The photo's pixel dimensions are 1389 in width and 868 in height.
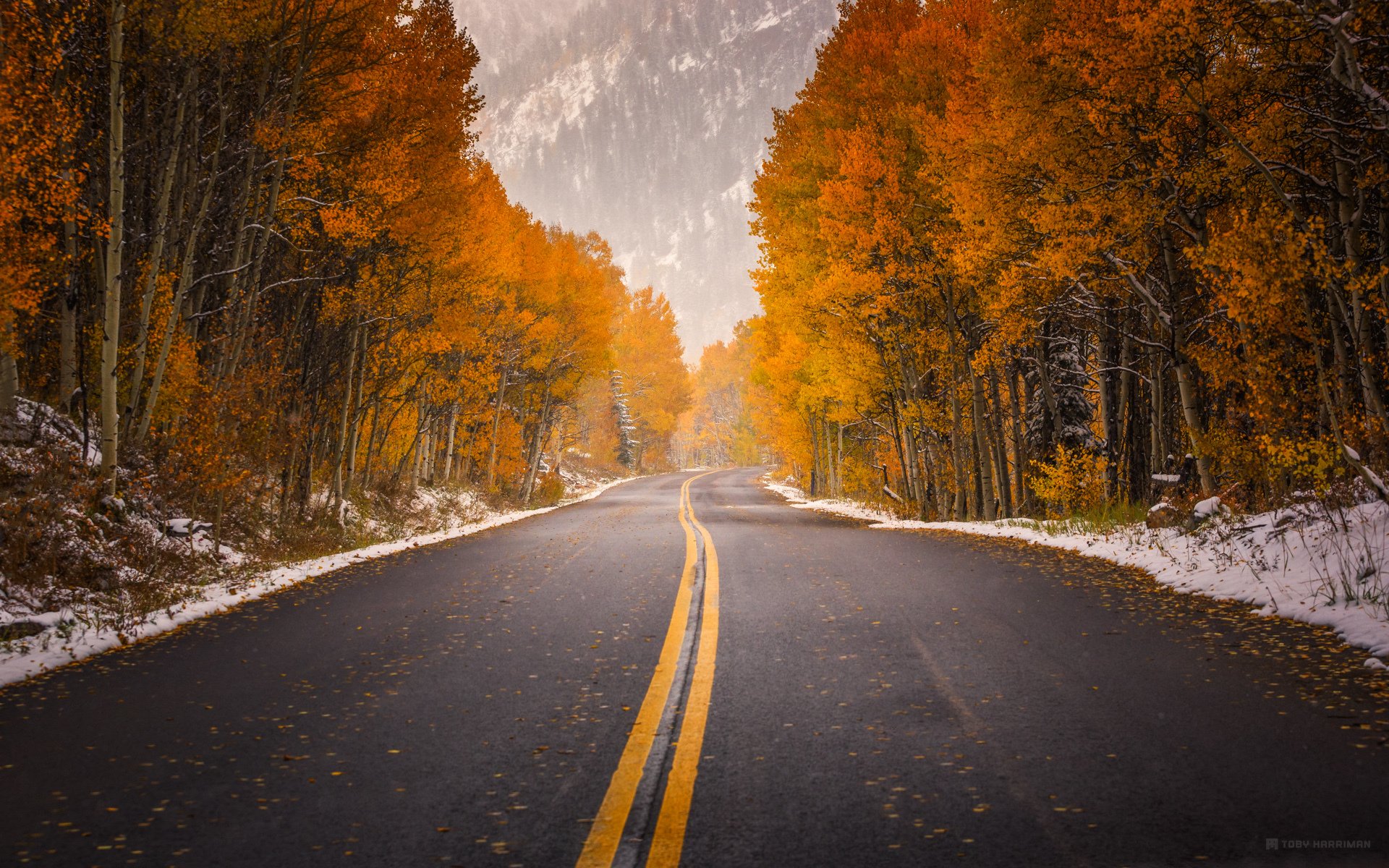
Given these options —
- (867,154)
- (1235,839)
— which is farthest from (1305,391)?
(867,154)

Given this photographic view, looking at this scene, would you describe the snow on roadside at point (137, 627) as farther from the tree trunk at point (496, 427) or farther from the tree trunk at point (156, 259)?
the tree trunk at point (496, 427)

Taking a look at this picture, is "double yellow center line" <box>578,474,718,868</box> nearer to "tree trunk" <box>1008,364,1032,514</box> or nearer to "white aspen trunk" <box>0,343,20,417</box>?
"white aspen trunk" <box>0,343,20,417</box>

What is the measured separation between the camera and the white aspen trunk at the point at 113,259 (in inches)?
405

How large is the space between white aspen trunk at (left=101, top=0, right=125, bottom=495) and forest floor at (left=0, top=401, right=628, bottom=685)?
0.35 m

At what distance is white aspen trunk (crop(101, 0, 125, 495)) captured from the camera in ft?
33.7

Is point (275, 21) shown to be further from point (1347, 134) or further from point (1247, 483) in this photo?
point (1247, 483)

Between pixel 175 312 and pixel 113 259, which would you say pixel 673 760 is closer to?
pixel 113 259

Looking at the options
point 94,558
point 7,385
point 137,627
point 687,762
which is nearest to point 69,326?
point 7,385

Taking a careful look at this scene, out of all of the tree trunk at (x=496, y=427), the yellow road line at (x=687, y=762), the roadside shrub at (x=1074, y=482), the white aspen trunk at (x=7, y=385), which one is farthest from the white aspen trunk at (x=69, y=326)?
the tree trunk at (x=496, y=427)

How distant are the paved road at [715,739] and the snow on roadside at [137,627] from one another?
327 mm

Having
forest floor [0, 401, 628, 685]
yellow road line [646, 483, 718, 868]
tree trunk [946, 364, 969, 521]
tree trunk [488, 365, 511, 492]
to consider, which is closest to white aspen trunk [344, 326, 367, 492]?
forest floor [0, 401, 628, 685]

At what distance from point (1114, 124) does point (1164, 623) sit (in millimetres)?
8274

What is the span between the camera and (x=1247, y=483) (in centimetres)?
1219

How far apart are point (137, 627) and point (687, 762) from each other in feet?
19.0
